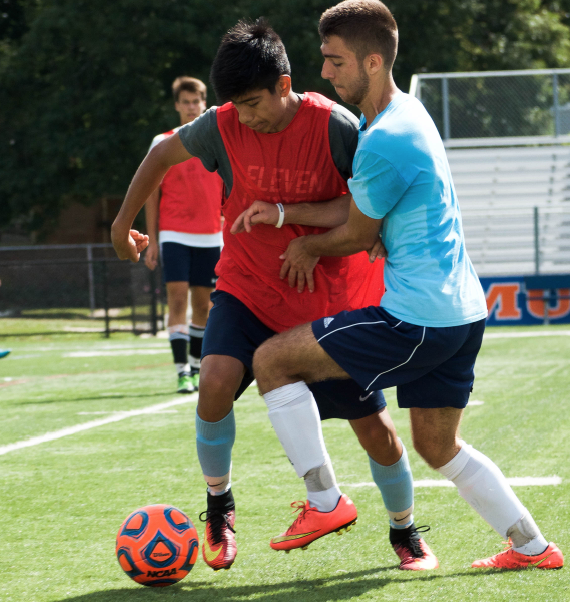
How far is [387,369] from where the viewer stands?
281cm

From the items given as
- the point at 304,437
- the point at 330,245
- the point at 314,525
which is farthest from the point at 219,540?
the point at 330,245

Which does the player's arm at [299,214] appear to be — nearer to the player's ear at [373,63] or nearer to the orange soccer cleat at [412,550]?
the player's ear at [373,63]

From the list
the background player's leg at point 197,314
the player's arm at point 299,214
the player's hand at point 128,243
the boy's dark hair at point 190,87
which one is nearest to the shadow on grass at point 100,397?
the background player's leg at point 197,314

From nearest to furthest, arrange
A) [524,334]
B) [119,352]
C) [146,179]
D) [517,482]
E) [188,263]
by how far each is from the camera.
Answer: [146,179]
[517,482]
[188,263]
[119,352]
[524,334]

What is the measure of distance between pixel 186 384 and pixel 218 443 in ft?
13.6

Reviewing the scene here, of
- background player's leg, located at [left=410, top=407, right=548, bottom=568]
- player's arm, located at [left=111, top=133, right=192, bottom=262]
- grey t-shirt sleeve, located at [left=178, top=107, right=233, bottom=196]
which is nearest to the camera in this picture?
background player's leg, located at [left=410, top=407, right=548, bottom=568]

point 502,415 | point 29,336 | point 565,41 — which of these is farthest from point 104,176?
point 502,415

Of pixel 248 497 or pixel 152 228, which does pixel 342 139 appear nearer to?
pixel 248 497

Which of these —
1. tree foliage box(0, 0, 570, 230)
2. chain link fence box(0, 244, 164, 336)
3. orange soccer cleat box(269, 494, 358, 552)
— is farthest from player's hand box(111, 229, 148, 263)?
tree foliage box(0, 0, 570, 230)

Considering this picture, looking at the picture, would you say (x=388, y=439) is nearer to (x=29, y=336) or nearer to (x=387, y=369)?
(x=387, y=369)

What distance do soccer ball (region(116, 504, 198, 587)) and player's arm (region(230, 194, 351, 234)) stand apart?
1.06 metres

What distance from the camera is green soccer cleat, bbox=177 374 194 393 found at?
7359 millimetres

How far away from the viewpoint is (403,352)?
9.09ft

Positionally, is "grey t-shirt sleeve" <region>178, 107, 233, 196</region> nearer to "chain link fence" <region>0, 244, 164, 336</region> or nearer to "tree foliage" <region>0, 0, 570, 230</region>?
"chain link fence" <region>0, 244, 164, 336</region>
